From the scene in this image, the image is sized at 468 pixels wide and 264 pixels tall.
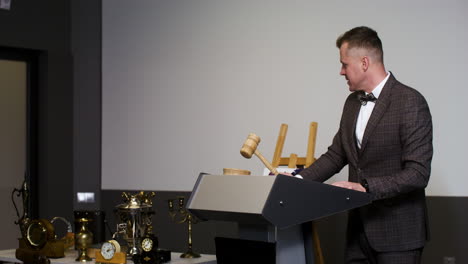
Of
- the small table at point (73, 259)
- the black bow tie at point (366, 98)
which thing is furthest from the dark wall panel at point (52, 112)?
the black bow tie at point (366, 98)

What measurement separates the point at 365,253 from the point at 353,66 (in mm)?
792

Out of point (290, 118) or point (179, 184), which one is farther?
point (179, 184)

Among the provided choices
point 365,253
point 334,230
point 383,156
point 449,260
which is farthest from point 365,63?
point 334,230

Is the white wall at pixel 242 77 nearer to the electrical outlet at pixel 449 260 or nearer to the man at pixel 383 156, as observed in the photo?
the electrical outlet at pixel 449 260

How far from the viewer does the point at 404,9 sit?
14.3 feet

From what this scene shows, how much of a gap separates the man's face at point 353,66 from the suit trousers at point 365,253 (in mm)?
589

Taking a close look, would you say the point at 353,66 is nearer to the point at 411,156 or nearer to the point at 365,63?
the point at 365,63

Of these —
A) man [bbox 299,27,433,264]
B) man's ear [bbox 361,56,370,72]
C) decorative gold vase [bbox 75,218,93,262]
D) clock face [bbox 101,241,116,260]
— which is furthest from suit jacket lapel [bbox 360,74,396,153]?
decorative gold vase [bbox 75,218,93,262]

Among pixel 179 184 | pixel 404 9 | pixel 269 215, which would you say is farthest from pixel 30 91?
pixel 269 215

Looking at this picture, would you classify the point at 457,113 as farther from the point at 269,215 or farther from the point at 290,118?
the point at 269,215

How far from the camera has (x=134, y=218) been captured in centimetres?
394

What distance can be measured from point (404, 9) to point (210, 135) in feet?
6.10

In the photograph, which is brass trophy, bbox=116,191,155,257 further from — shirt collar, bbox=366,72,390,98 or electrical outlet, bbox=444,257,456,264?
electrical outlet, bbox=444,257,456,264

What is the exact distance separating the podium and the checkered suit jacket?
0.22 m
